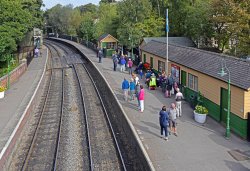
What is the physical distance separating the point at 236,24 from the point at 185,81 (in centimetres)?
972

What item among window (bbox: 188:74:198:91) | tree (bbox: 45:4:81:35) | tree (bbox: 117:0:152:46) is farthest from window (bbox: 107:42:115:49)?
tree (bbox: 45:4:81:35)

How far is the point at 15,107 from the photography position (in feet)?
75.3

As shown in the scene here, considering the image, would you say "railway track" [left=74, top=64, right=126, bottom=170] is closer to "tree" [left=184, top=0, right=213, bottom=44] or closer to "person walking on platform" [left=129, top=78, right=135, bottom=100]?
"person walking on platform" [left=129, top=78, right=135, bottom=100]

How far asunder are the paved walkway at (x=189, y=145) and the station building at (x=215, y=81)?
0.70m

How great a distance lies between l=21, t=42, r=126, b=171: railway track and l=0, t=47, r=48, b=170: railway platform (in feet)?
3.07

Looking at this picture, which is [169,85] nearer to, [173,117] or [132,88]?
[132,88]

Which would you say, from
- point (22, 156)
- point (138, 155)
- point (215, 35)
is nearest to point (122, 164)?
point (138, 155)

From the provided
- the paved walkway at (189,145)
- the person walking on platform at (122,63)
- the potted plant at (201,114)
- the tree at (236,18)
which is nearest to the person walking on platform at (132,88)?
the paved walkway at (189,145)

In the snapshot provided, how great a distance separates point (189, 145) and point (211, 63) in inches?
267

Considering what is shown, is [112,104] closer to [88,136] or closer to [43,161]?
[88,136]

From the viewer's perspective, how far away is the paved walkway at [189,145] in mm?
13312

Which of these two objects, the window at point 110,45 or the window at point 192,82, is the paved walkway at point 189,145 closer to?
the window at point 192,82

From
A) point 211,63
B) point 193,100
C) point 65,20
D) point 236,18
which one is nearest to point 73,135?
point 193,100

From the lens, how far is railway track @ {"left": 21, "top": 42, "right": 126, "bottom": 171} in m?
15.5
